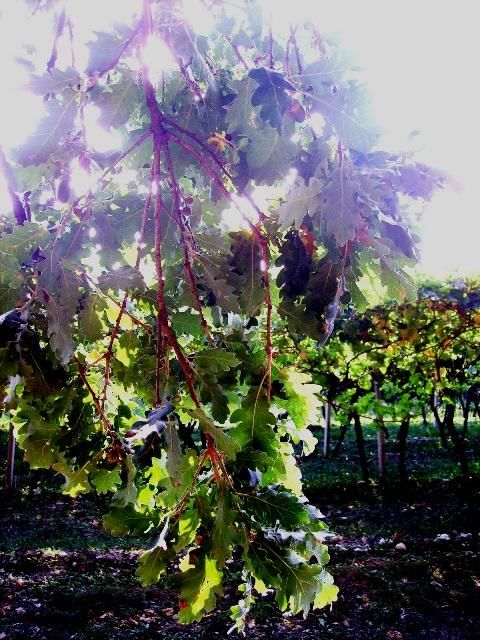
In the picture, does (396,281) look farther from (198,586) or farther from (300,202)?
(198,586)

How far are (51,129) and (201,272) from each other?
54cm

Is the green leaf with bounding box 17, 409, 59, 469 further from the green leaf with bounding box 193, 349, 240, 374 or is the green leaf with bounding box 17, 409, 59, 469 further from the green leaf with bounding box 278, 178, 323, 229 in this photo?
the green leaf with bounding box 278, 178, 323, 229

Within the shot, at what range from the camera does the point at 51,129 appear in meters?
1.19

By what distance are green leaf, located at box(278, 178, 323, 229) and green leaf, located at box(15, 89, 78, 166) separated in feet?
1.67

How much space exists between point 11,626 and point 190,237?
4.11 metres

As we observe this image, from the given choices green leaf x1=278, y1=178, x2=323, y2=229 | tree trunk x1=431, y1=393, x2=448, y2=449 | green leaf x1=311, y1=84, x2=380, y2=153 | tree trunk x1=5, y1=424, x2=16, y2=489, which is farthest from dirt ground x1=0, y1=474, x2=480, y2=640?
tree trunk x1=431, y1=393, x2=448, y2=449

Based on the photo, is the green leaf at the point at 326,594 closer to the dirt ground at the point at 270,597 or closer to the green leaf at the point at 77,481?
the green leaf at the point at 77,481

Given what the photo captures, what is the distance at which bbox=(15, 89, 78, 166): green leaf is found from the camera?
Answer: 3.85 feet

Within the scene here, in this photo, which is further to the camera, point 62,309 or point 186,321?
point 186,321

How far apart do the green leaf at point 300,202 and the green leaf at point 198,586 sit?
0.70 m

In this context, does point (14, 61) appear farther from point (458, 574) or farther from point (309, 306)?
point (458, 574)

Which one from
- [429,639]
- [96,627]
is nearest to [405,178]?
[429,639]

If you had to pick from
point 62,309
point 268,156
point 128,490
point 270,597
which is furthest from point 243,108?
point 270,597

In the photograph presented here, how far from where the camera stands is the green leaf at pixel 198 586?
1.06m
